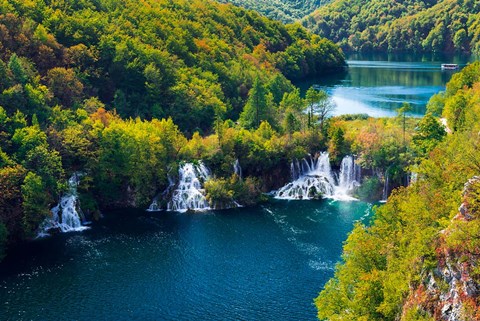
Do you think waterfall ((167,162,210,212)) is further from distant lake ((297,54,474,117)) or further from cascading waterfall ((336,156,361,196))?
distant lake ((297,54,474,117))

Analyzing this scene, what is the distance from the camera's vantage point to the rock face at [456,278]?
1334 inches

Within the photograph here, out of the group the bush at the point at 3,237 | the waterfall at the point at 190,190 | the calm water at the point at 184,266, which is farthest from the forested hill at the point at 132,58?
the calm water at the point at 184,266

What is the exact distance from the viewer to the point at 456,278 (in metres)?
35.0

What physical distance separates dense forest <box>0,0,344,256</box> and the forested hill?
27 centimetres

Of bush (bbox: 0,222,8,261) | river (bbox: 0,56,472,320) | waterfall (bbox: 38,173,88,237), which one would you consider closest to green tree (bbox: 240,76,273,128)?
river (bbox: 0,56,472,320)

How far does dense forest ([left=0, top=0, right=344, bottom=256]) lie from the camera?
79.8 meters

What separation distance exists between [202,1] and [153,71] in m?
71.4

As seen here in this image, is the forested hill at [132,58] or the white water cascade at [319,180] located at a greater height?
the forested hill at [132,58]

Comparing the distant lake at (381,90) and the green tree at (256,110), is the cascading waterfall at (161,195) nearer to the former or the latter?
the green tree at (256,110)

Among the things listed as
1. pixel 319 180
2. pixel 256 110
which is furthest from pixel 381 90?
pixel 319 180

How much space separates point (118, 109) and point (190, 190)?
29.4 m

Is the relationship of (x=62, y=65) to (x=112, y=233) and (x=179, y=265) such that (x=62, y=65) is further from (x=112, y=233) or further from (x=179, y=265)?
(x=179, y=265)

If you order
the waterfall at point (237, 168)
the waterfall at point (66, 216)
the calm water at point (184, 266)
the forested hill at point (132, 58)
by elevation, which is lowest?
the calm water at point (184, 266)

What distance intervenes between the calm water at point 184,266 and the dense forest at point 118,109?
20.4 ft
